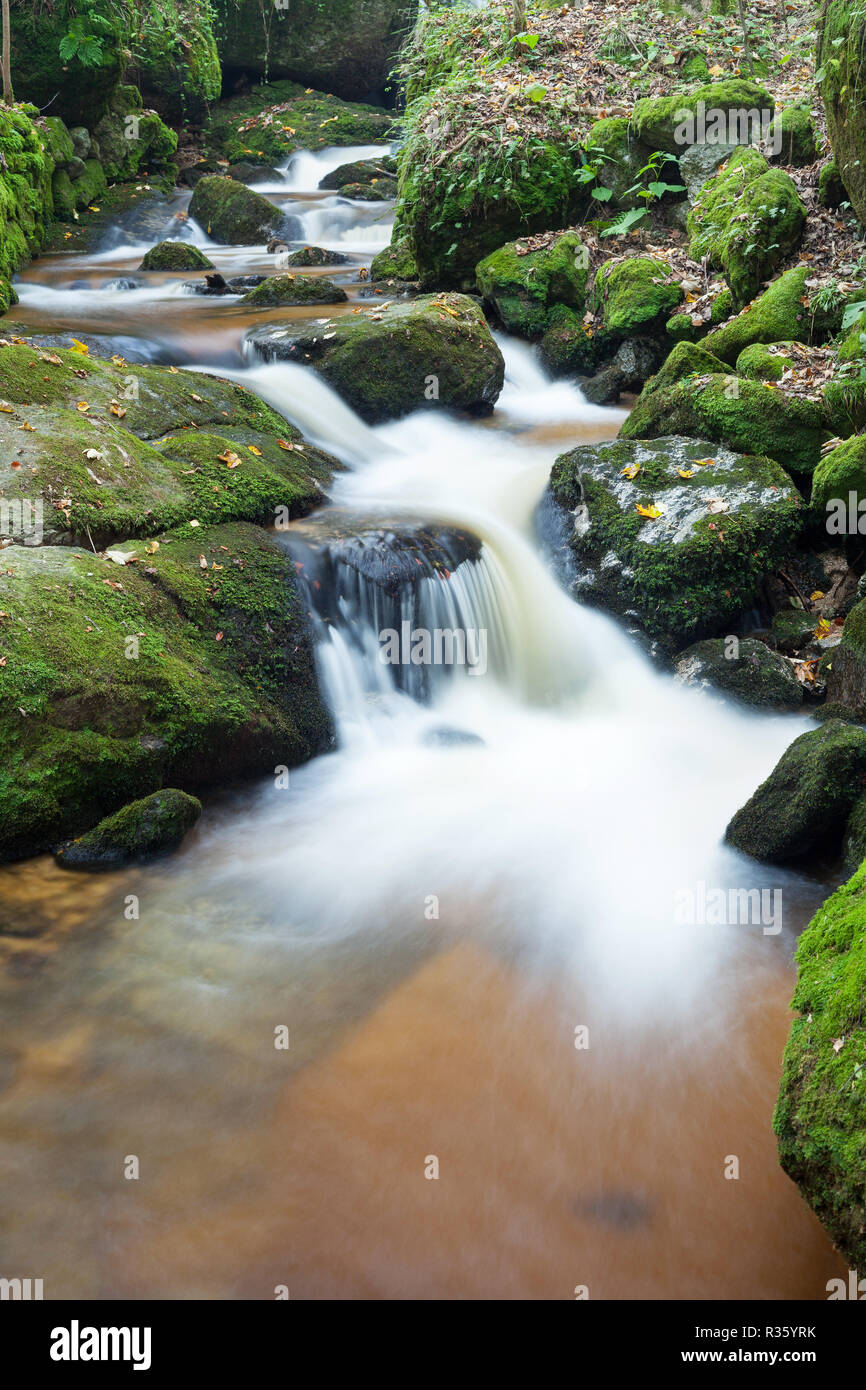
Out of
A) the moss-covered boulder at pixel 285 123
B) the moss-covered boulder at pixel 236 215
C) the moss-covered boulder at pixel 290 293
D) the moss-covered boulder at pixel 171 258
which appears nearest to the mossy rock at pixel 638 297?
the moss-covered boulder at pixel 290 293

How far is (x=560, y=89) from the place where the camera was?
1270cm

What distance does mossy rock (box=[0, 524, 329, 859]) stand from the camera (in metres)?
4.71

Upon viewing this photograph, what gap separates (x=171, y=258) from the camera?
13.4 meters

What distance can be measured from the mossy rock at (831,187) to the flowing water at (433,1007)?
215 inches

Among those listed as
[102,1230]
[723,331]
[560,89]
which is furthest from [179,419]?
[560,89]

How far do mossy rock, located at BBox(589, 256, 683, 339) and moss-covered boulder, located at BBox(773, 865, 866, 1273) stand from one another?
330 inches

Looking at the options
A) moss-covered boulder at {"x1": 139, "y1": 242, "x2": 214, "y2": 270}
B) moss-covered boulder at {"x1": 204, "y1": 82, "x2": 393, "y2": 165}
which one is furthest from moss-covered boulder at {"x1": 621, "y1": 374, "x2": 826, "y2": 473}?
moss-covered boulder at {"x1": 204, "y1": 82, "x2": 393, "y2": 165}

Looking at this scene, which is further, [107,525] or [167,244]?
[167,244]

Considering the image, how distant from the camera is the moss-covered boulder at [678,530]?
696 centimetres

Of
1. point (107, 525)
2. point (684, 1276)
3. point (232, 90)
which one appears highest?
point (232, 90)

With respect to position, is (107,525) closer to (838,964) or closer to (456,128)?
(838,964)

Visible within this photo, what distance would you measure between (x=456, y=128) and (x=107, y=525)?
9.08 m

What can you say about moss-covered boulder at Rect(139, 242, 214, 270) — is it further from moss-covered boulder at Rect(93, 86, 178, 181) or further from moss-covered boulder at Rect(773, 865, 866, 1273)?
moss-covered boulder at Rect(773, 865, 866, 1273)

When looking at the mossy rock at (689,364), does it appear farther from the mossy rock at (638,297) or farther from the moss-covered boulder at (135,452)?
the moss-covered boulder at (135,452)
